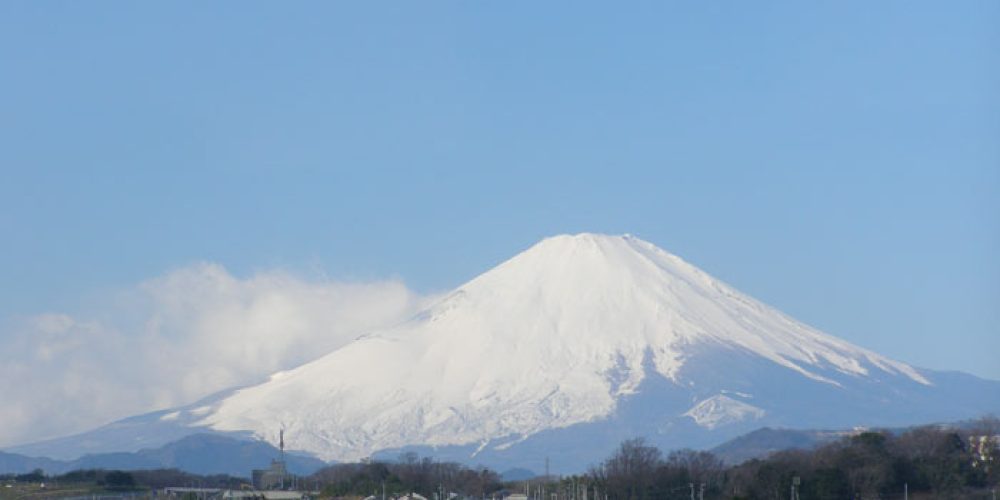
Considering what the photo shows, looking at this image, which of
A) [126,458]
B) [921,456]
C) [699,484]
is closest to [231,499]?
[699,484]

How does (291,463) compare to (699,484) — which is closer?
(699,484)

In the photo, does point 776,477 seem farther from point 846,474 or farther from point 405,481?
point 405,481

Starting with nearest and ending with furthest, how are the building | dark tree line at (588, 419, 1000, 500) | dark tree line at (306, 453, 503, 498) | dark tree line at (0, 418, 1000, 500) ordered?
1. dark tree line at (588, 419, 1000, 500)
2. dark tree line at (0, 418, 1000, 500)
3. dark tree line at (306, 453, 503, 498)
4. the building

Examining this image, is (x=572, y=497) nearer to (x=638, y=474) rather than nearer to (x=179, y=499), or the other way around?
(x=638, y=474)

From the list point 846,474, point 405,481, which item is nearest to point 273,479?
point 405,481

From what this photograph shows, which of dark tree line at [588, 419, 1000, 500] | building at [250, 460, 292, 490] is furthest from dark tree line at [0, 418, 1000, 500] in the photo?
building at [250, 460, 292, 490]

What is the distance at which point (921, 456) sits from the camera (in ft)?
248

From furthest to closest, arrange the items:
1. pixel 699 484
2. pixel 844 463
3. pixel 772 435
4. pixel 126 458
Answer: pixel 126 458
pixel 772 435
pixel 699 484
pixel 844 463

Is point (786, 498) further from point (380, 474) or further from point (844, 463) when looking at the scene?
point (380, 474)

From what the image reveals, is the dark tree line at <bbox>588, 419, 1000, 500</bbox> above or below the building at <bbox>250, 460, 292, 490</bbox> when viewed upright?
below

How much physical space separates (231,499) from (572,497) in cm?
1646

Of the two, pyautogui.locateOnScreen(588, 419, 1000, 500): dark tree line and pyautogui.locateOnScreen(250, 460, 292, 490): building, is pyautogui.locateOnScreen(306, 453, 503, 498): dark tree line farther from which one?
pyautogui.locateOnScreen(588, 419, 1000, 500): dark tree line

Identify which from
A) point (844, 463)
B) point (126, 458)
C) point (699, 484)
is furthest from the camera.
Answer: point (126, 458)

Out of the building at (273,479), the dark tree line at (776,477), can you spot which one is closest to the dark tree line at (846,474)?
the dark tree line at (776,477)
